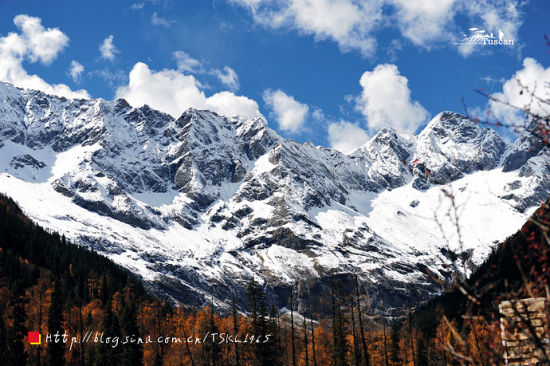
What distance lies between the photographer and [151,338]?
272 feet

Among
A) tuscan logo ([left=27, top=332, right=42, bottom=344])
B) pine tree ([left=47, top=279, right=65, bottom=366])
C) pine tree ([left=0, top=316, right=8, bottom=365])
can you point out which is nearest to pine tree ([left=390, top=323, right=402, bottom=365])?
pine tree ([left=47, top=279, right=65, bottom=366])

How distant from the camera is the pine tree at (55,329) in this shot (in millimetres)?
60844

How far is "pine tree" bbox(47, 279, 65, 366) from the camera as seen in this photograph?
60.8m

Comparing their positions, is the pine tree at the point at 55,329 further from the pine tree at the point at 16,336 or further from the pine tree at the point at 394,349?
the pine tree at the point at 394,349

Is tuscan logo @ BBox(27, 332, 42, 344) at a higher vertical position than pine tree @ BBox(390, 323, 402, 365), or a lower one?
higher

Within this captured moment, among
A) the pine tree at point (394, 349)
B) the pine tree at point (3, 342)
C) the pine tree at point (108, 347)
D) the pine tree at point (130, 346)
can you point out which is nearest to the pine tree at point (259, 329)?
the pine tree at point (130, 346)

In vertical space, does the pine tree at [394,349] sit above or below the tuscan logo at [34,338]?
below

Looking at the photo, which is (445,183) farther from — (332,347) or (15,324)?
(332,347)

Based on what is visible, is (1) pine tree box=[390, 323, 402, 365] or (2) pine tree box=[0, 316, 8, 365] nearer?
(2) pine tree box=[0, 316, 8, 365]

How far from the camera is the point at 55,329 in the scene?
63156mm

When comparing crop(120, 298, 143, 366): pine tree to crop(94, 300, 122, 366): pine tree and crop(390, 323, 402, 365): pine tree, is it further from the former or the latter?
crop(390, 323, 402, 365): pine tree

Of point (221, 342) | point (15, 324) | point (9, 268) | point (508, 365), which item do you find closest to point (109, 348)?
point (15, 324)

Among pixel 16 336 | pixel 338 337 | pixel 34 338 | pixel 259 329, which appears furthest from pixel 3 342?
pixel 338 337

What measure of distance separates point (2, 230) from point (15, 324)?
4112 inches
